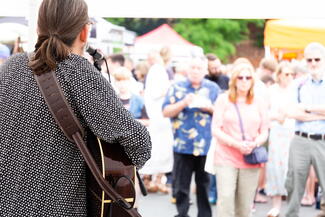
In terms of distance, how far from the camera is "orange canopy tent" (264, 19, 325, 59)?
12906 mm

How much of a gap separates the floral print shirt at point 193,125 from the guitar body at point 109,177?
3975 mm

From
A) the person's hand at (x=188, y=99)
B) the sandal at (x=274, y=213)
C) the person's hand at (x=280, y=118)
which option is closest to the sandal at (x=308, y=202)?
the sandal at (x=274, y=213)

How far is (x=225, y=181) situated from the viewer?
19.1 feet

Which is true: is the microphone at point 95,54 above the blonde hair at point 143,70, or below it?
above

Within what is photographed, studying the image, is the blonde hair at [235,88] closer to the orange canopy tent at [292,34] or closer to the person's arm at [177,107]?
the person's arm at [177,107]

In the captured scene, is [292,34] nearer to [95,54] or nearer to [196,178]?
[196,178]

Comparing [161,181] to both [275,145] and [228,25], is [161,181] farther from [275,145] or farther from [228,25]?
[228,25]

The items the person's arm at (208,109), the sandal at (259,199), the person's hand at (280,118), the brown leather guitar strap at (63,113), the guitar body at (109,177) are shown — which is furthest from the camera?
the sandal at (259,199)

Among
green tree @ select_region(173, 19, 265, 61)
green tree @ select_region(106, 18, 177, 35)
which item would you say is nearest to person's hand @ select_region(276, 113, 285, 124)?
green tree @ select_region(173, 19, 265, 61)

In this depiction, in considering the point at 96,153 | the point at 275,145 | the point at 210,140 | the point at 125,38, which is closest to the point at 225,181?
the point at 210,140

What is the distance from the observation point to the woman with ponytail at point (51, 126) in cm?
240

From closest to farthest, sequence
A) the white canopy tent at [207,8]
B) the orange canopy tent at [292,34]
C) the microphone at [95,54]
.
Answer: the microphone at [95,54]
the white canopy tent at [207,8]
the orange canopy tent at [292,34]

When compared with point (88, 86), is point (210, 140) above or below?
below

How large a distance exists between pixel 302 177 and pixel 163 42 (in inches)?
626
